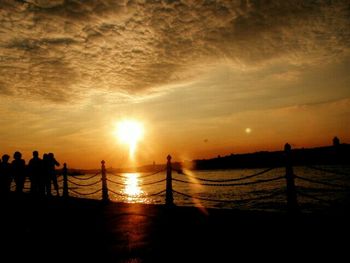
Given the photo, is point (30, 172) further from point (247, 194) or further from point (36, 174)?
point (247, 194)

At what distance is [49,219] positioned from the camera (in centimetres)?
938

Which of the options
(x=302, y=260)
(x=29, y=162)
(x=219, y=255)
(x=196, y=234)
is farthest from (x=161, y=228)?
(x=29, y=162)

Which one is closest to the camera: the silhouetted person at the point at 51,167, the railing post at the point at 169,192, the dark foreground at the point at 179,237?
A: the dark foreground at the point at 179,237

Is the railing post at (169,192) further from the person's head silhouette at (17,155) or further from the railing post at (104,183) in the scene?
the person's head silhouette at (17,155)

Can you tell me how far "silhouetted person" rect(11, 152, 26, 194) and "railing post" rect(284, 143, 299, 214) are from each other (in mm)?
9575

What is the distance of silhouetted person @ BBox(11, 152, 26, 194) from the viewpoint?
11.7 meters

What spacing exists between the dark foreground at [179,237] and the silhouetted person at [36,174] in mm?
4387

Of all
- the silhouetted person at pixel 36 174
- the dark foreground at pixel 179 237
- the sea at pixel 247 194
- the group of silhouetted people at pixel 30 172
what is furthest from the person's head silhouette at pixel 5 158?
the sea at pixel 247 194

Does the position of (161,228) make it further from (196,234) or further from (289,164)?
(289,164)

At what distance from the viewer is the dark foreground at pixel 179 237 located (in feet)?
15.5

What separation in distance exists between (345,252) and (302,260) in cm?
76

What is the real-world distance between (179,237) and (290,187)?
3668 mm

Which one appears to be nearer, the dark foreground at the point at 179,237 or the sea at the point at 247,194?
the dark foreground at the point at 179,237

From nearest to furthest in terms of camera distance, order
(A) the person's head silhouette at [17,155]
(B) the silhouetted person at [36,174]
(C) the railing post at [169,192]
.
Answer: (C) the railing post at [169,192] < (A) the person's head silhouette at [17,155] < (B) the silhouetted person at [36,174]
